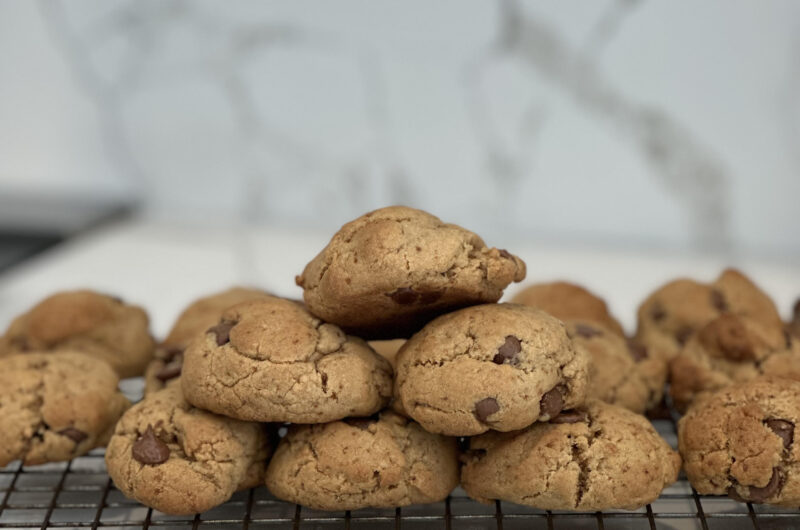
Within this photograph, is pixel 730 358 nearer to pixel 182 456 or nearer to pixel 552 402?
pixel 552 402

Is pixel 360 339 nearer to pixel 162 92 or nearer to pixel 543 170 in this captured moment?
pixel 543 170

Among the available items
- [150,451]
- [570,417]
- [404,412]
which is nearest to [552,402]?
[570,417]

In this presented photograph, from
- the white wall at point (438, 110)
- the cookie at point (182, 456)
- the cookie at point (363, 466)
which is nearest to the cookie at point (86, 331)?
the cookie at point (182, 456)

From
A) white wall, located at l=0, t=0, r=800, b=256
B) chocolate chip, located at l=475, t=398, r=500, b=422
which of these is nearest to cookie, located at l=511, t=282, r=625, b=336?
chocolate chip, located at l=475, t=398, r=500, b=422

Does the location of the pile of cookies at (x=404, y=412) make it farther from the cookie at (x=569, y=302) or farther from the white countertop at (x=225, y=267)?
the white countertop at (x=225, y=267)

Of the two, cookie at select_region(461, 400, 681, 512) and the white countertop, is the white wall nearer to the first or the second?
the white countertop

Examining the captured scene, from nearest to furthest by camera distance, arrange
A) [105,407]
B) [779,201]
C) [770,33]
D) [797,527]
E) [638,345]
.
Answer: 1. [797,527]
2. [105,407]
3. [638,345]
4. [770,33]
5. [779,201]

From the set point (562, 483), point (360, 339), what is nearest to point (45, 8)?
point (360, 339)

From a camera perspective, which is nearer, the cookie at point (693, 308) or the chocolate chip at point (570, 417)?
the chocolate chip at point (570, 417)
